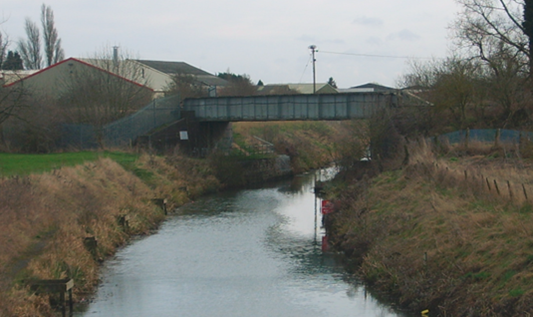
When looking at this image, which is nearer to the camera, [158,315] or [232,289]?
[158,315]

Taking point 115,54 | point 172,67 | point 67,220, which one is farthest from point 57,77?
point 67,220

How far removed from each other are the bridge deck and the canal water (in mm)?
13886

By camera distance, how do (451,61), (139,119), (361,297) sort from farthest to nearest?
(139,119), (451,61), (361,297)

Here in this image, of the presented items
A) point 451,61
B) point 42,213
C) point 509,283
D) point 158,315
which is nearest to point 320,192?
point 451,61

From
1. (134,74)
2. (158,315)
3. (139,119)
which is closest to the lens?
(158,315)

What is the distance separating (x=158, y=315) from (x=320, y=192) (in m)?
23.5

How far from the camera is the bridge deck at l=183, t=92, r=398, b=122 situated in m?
41.7

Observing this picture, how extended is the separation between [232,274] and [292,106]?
28.5 meters

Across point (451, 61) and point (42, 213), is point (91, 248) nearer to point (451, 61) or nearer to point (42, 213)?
point (42, 213)

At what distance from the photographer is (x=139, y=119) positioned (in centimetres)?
4666

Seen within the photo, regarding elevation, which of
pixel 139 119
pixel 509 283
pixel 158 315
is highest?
pixel 139 119

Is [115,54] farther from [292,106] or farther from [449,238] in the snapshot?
[449,238]

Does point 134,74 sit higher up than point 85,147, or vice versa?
point 134,74

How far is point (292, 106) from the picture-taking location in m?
46.8
